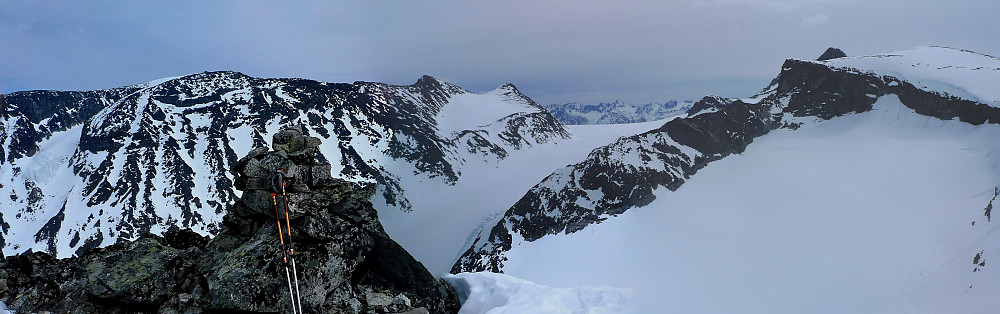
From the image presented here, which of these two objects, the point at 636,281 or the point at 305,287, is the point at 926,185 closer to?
the point at 636,281

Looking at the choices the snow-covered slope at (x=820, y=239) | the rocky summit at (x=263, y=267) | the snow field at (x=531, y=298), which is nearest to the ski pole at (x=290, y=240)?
the rocky summit at (x=263, y=267)

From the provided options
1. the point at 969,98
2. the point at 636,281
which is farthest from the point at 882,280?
the point at 969,98

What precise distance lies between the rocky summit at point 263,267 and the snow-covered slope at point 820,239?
57.5m

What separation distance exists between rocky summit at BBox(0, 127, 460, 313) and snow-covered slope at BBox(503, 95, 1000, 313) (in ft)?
189

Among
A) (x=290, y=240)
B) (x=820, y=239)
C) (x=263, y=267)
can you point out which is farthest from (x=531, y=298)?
(x=820, y=239)

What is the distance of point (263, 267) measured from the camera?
18.0m

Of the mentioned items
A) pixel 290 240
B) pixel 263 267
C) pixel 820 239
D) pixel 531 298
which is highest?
pixel 290 240

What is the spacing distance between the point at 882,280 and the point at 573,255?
257 feet

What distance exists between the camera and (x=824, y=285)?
104 meters

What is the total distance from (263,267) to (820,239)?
154 metres

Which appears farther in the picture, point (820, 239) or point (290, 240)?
point (820, 239)

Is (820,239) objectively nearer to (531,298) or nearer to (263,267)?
(531,298)

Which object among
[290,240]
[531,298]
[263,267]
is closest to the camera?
[263,267]

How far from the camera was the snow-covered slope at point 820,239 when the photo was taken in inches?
3735
